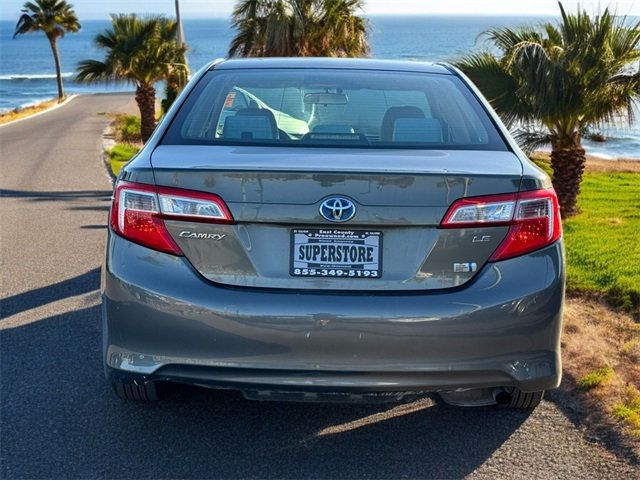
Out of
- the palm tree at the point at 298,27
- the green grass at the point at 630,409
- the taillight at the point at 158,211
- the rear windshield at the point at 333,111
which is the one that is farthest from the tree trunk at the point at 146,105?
the taillight at the point at 158,211

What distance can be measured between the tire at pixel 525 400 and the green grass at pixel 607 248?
7.92 feet

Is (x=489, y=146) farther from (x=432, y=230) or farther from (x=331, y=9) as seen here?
(x=331, y=9)

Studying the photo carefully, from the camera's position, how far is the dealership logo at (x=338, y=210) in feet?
10.4

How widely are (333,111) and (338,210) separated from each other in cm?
121

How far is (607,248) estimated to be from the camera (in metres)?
8.62

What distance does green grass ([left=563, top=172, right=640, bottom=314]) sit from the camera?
6.54 meters

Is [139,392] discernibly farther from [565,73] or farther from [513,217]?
[565,73]

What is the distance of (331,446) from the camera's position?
3.73 m

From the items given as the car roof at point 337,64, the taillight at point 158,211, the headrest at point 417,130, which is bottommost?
the taillight at point 158,211

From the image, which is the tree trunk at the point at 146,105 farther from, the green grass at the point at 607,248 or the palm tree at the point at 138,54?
the green grass at the point at 607,248

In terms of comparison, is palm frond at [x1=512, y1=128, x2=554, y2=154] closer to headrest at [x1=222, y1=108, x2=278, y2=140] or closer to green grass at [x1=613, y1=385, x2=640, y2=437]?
green grass at [x1=613, y1=385, x2=640, y2=437]

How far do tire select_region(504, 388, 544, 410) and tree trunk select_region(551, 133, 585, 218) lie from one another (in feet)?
27.1

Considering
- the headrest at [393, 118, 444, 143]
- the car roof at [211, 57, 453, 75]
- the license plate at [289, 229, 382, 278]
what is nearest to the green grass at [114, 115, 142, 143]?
the car roof at [211, 57, 453, 75]

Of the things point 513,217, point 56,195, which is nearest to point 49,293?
point 513,217
